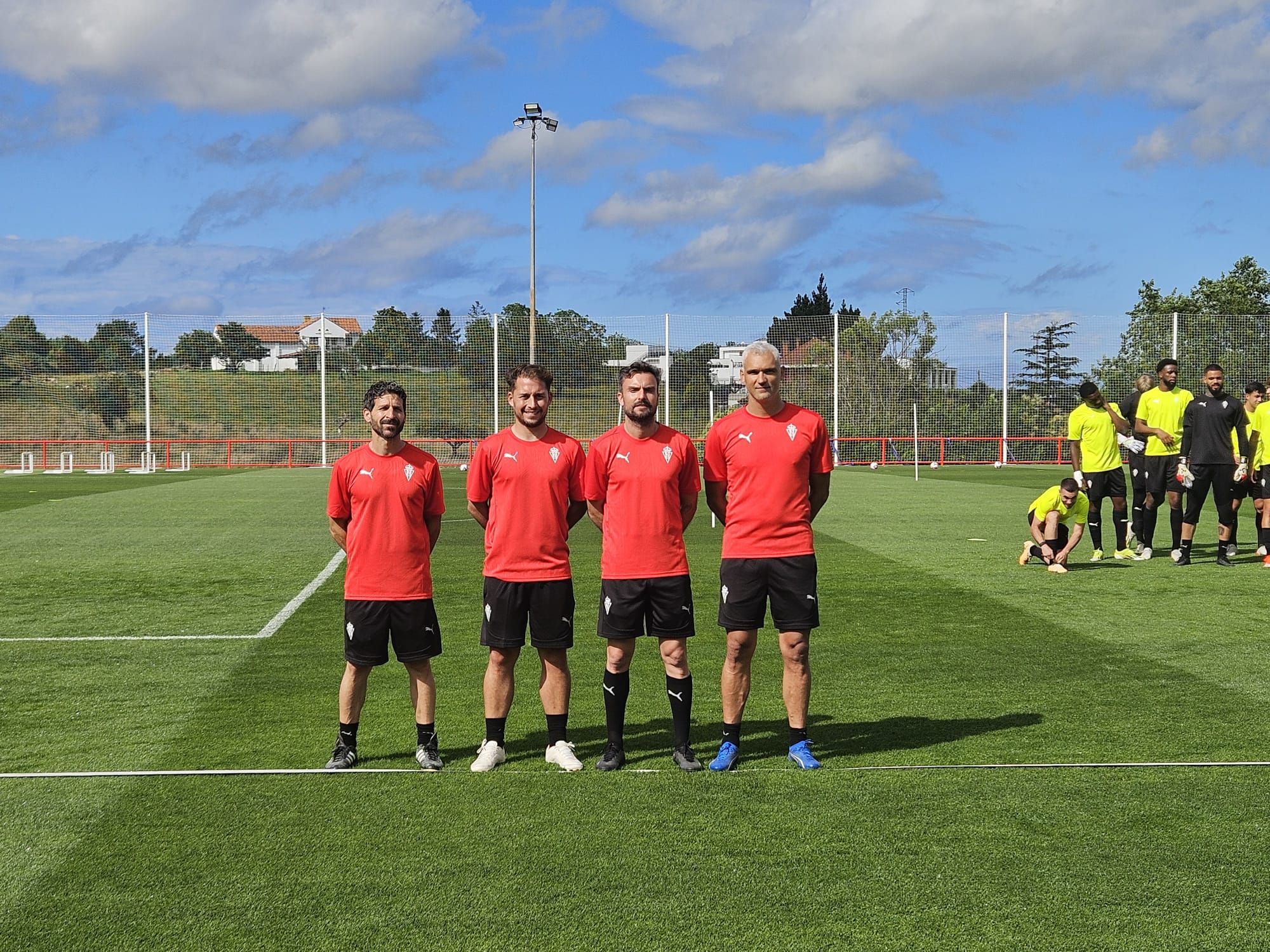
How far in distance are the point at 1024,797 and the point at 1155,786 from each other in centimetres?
58

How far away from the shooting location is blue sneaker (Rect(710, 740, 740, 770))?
228 inches

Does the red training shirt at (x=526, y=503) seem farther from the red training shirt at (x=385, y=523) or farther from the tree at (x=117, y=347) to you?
the tree at (x=117, y=347)

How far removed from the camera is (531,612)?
19.4 feet

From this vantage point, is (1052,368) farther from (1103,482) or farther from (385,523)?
(385,523)

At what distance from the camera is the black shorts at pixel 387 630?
5.90m

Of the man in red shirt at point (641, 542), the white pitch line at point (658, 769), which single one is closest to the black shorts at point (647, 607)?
the man in red shirt at point (641, 542)

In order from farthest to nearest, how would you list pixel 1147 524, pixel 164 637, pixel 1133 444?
1. pixel 1133 444
2. pixel 1147 524
3. pixel 164 637

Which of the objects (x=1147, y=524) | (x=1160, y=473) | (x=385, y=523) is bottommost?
(x=1147, y=524)

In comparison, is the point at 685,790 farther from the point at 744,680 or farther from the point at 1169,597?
the point at 1169,597

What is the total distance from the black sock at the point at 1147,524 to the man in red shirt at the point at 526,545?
995cm

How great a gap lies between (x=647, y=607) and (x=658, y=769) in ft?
2.28

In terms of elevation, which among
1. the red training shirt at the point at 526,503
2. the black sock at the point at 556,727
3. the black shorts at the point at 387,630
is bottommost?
the black sock at the point at 556,727

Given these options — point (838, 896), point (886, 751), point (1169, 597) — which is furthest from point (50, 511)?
point (838, 896)

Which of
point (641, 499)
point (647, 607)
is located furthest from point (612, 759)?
point (641, 499)
